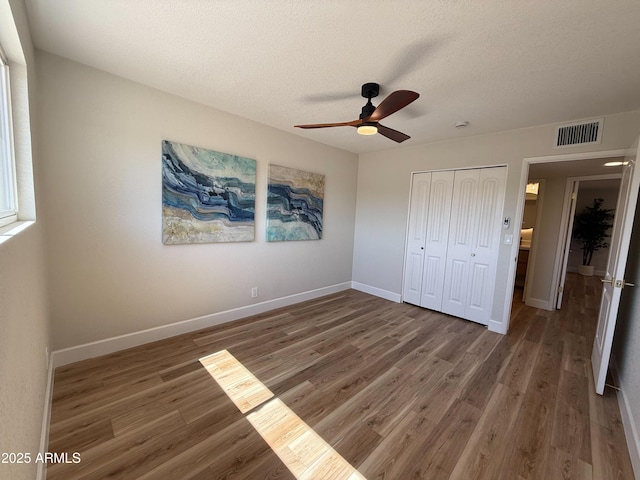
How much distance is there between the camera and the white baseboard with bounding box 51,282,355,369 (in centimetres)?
222

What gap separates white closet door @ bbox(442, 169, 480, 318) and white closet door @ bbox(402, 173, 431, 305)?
38 centimetres

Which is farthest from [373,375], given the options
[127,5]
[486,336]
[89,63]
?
[89,63]

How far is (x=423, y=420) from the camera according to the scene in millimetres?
1827

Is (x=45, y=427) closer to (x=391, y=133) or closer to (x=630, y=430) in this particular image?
(x=391, y=133)

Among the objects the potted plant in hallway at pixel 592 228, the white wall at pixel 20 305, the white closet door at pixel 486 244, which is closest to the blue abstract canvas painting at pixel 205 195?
the white wall at pixel 20 305

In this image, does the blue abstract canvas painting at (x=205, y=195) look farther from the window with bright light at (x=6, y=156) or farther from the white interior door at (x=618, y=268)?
the white interior door at (x=618, y=268)

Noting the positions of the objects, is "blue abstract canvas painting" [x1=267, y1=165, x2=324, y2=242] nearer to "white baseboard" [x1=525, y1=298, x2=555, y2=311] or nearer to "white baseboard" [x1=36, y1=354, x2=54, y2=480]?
"white baseboard" [x1=36, y1=354, x2=54, y2=480]

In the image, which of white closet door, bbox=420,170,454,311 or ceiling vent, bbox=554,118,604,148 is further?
white closet door, bbox=420,170,454,311

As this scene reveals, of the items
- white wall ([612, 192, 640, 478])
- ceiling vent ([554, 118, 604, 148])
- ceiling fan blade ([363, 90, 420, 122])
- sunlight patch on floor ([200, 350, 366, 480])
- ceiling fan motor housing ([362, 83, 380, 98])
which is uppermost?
ceiling fan motor housing ([362, 83, 380, 98])

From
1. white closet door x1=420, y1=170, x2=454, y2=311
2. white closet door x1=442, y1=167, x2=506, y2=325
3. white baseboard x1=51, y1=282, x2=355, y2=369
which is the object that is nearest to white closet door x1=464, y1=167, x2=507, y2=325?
white closet door x1=442, y1=167, x2=506, y2=325

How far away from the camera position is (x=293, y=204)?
147 inches

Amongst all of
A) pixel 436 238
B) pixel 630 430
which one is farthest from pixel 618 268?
pixel 436 238

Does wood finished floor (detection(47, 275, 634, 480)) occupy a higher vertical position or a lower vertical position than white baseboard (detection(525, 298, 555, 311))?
lower

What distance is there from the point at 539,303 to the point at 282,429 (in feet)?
15.3
